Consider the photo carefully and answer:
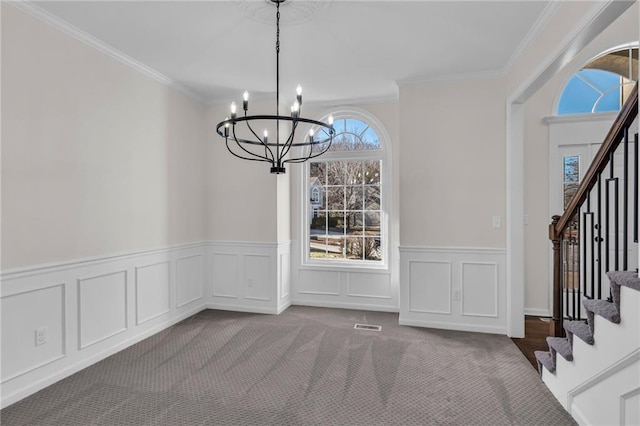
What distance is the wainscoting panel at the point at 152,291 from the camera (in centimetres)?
359

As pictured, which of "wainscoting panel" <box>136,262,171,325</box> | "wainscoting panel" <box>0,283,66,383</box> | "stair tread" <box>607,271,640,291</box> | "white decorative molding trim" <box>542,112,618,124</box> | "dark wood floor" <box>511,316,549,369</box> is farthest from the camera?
"white decorative molding trim" <box>542,112,618,124</box>

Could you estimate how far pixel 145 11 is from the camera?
2.61 meters

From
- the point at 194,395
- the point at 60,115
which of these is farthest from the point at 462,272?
the point at 60,115

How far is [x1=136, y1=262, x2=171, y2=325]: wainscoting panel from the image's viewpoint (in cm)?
359

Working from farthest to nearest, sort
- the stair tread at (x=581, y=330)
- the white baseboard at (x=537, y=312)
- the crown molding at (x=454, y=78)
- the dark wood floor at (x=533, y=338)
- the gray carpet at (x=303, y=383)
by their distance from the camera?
the white baseboard at (x=537, y=312)
the crown molding at (x=454, y=78)
the dark wood floor at (x=533, y=338)
the gray carpet at (x=303, y=383)
the stair tread at (x=581, y=330)

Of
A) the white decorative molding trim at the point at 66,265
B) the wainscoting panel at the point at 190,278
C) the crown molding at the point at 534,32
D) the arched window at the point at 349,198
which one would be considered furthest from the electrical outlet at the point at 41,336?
the crown molding at the point at 534,32

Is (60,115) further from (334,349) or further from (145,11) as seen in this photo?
(334,349)

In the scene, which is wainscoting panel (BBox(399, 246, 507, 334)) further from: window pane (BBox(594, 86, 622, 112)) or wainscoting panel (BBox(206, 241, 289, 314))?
window pane (BBox(594, 86, 622, 112))

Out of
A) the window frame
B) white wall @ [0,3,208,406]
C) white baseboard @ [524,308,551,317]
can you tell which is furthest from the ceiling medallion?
white baseboard @ [524,308,551,317]

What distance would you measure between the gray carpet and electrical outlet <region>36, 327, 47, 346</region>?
34cm

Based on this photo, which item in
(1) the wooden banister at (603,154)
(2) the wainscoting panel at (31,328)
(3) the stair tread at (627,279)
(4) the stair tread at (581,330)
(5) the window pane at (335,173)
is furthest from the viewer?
(5) the window pane at (335,173)

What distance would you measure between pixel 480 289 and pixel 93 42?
169 inches

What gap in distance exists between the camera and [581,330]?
216cm

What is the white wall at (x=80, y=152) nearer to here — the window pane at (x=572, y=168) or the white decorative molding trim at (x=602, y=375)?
the white decorative molding trim at (x=602, y=375)
